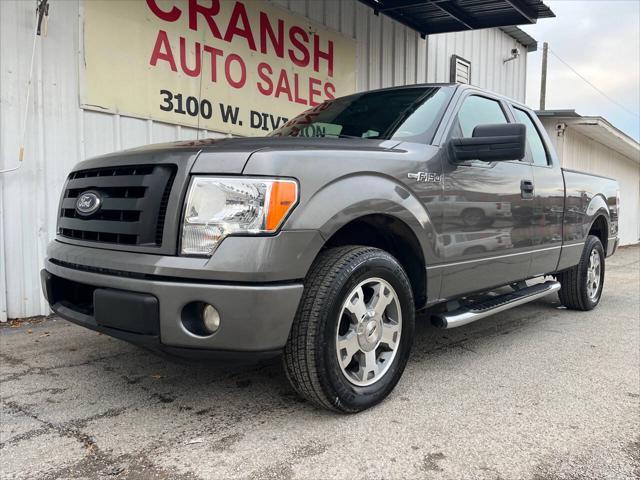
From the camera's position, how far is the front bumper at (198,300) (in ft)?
7.11

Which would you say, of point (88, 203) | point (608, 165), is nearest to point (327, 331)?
point (88, 203)

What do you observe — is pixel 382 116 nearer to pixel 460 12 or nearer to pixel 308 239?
pixel 308 239

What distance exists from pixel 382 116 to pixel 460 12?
601cm

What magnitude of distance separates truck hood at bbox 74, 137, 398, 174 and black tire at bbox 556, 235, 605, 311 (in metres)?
3.54

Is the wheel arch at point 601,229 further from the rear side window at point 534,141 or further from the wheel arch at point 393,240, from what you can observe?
the wheel arch at point 393,240

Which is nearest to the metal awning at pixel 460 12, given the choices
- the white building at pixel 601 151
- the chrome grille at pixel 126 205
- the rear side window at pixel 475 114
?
the white building at pixel 601 151

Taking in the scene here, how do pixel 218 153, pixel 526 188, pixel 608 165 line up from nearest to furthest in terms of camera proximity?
pixel 218 153 < pixel 526 188 < pixel 608 165

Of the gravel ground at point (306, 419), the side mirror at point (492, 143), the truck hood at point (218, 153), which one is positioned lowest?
the gravel ground at point (306, 419)

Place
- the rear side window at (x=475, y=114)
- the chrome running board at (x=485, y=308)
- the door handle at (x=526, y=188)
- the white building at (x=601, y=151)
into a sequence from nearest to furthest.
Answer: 1. the chrome running board at (x=485, y=308)
2. the rear side window at (x=475, y=114)
3. the door handle at (x=526, y=188)
4. the white building at (x=601, y=151)

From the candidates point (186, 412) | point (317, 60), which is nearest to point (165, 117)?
point (317, 60)

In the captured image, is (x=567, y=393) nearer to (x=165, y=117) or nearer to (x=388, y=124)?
(x=388, y=124)

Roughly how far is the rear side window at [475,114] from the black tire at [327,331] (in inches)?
51.4

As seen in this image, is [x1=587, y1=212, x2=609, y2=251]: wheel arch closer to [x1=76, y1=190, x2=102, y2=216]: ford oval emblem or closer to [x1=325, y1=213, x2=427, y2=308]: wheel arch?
[x1=325, y1=213, x2=427, y2=308]: wheel arch

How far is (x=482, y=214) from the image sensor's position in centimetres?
347
